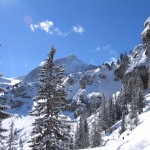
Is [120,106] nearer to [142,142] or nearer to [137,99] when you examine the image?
[137,99]

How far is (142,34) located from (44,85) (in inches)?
6249

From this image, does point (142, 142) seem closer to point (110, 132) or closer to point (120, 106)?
point (110, 132)

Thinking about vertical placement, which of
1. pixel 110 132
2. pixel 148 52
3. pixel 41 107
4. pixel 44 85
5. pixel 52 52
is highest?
pixel 148 52

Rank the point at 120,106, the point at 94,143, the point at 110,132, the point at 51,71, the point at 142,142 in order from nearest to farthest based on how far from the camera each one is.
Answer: the point at 142,142
the point at 51,71
the point at 94,143
the point at 110,132
the point at 120,106

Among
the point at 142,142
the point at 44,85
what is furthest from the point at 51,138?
the point at 142,142

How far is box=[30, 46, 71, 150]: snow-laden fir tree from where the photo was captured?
25094mm

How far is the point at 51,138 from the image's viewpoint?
24.9m

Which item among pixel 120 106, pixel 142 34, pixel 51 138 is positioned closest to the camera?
pixel 51 138

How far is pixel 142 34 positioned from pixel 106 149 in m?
157

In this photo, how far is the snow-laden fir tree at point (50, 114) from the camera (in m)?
25.1

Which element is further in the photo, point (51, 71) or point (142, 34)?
point (142, 34)

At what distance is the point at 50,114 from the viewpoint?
26547 millimetres

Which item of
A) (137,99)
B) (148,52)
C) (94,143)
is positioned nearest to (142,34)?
(148,52)

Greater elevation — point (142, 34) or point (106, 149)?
point (142, 34)
